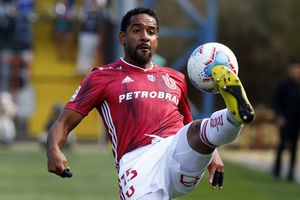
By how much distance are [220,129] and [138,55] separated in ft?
4.37

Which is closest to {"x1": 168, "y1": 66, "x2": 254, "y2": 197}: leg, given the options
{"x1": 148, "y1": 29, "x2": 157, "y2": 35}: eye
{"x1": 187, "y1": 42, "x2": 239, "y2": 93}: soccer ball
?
{"x1": 187, "y1": 42, "x2": 239, "y2": 93}: soccer ball

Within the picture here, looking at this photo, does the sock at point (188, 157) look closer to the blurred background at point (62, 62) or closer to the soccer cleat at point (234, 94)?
the soccer cleat at point (234, 94)

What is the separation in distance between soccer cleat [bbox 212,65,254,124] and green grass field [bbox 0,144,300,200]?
7.84 metres

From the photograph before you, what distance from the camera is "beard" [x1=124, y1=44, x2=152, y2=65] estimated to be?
26.0ft

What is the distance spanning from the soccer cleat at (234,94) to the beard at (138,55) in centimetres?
110

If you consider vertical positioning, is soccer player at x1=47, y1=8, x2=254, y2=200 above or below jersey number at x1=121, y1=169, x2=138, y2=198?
above

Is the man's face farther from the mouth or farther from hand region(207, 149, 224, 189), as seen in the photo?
hand region(207, 149, 224, 189)

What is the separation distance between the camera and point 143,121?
25.5ft

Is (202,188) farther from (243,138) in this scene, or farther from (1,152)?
(243,138)

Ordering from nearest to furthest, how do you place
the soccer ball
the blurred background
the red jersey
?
the soccer ball, the red jersey, the blurred background

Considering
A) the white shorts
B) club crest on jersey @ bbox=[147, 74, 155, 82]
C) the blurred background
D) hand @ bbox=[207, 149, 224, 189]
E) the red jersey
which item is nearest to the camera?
the white shorts

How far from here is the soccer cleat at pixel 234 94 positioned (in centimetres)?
659

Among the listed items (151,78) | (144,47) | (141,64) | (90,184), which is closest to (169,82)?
(151,78)

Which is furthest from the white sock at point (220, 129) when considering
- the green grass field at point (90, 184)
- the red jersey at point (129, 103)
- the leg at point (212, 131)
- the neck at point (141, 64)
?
the green grass field at point (90, 184)
